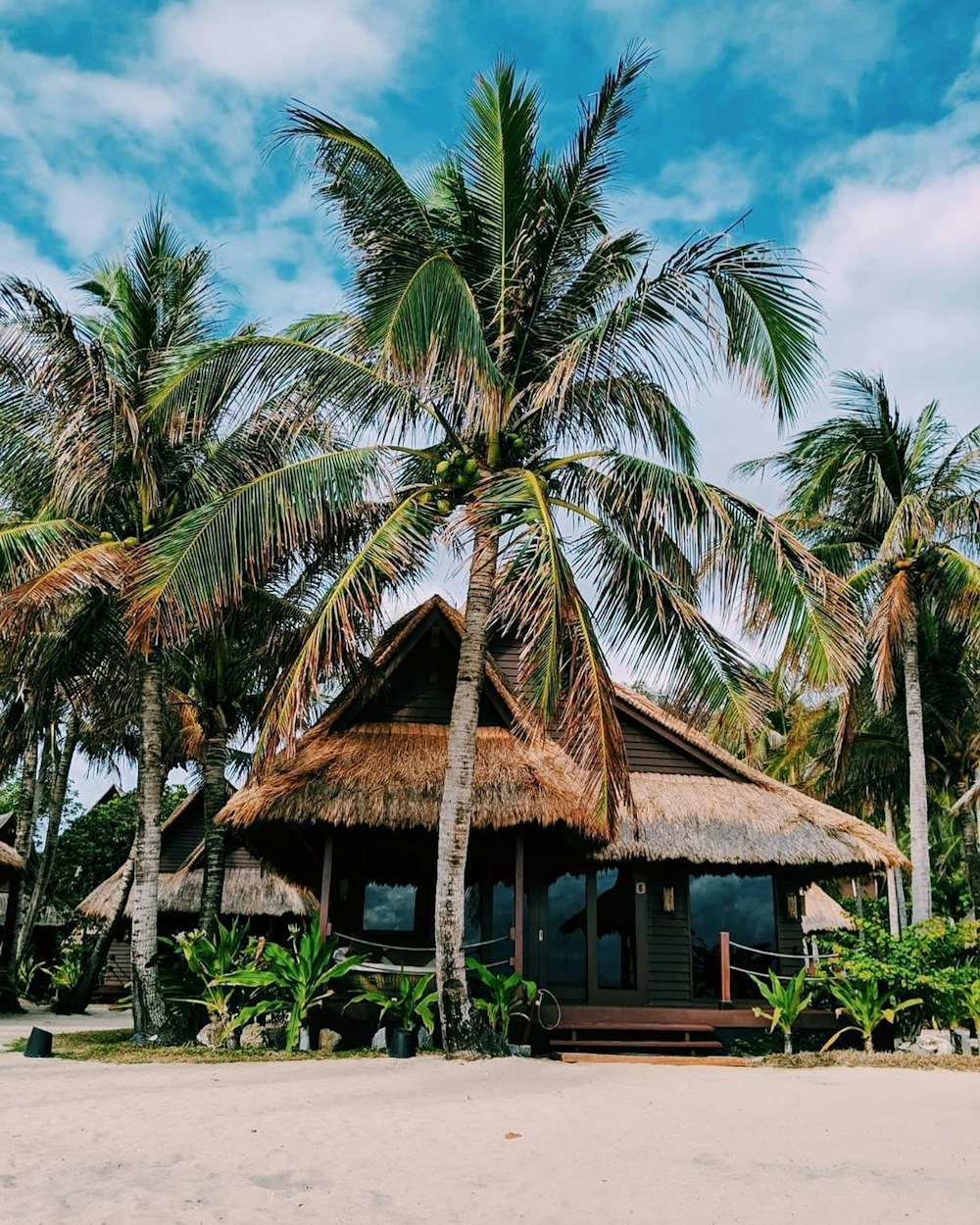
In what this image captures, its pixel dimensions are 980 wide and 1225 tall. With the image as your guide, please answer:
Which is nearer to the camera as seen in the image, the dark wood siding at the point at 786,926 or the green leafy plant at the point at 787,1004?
the green leafy plant at the point at 787,1004

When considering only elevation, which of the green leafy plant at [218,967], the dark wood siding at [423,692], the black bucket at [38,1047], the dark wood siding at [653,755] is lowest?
the black bucket at [38,1047]

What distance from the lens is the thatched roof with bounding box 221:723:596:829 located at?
1170cm

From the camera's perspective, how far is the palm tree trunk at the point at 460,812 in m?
9.92

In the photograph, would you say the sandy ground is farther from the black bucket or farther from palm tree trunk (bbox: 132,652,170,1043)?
the black bucket

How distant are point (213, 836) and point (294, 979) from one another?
4953mm

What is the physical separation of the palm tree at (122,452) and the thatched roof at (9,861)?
6.91 meters

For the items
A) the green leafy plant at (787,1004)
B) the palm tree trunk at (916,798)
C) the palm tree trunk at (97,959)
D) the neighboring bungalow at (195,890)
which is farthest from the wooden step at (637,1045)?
the neighboring bungalow at (195,890)

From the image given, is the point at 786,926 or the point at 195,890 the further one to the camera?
the point at 195,890

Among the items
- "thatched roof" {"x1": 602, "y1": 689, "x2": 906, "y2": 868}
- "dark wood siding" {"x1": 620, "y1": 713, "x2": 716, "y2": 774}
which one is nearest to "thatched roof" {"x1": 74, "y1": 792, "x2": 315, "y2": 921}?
"dark wood siding" {"x1": 620, "y1": 713, "x2": 716, "y2": 774}

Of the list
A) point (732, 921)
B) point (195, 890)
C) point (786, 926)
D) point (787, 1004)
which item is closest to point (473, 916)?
point (732, 921)

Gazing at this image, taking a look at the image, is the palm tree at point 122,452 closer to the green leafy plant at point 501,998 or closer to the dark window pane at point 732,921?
the green leafy plant at point 501,998

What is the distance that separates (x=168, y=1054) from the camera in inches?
411

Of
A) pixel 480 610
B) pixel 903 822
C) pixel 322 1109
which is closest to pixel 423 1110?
pixel 322 1109

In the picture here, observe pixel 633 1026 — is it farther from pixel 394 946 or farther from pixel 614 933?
pixel 394 946
